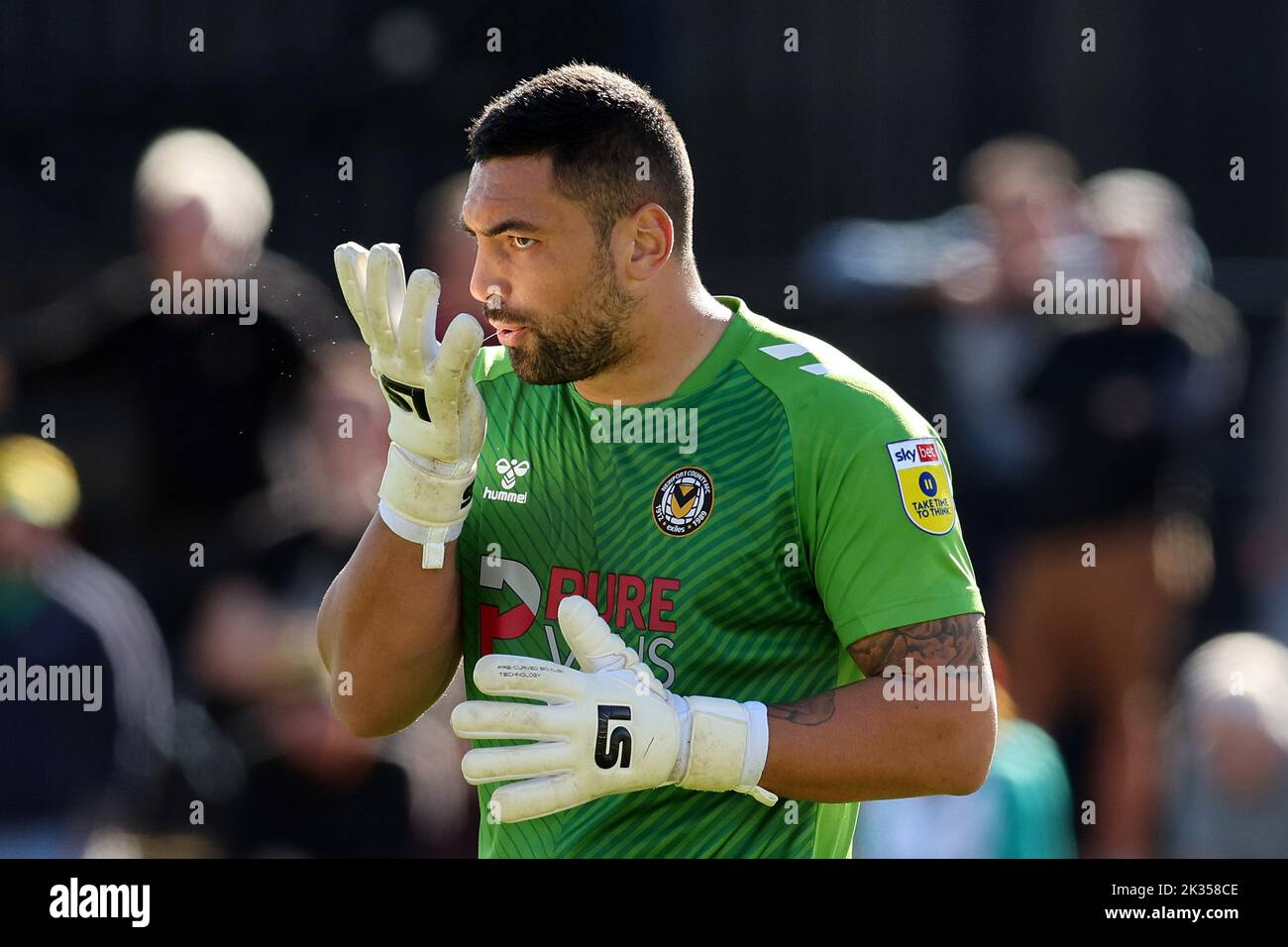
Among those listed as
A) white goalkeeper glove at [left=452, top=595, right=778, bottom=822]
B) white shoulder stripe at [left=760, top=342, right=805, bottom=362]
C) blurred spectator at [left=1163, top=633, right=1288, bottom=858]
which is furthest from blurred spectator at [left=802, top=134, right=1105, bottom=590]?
white goalkeeper glove at [left=452, top=595, right=778, bottom=822]

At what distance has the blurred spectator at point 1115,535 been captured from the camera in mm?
5742

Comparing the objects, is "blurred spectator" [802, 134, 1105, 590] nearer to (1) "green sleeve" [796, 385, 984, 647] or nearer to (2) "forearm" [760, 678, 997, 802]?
(1) "green sleeve" [796, 385, 984, 647]

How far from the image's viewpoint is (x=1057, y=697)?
19.0 feet

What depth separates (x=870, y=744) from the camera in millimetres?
3176

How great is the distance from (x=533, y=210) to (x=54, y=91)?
3.98 m

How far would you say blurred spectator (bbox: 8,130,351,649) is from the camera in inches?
235

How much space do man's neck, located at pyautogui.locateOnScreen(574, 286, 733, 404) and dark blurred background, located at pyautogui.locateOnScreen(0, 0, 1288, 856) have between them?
195cm

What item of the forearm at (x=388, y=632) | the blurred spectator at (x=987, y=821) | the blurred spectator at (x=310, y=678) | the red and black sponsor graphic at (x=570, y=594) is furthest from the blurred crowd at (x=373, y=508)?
the red and black sponsor graphic at (x=570, y=594)

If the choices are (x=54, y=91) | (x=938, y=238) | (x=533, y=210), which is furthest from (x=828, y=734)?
(x=54, y=91)

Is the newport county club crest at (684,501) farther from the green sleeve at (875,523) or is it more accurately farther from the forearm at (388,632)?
the forearm at (388,632)

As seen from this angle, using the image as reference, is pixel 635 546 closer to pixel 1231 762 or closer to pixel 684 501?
pixel 684 501

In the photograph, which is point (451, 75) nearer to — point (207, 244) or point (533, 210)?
point (207, 244)

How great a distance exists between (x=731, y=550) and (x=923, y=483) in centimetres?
36

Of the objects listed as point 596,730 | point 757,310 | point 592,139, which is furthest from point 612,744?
point 757,310
